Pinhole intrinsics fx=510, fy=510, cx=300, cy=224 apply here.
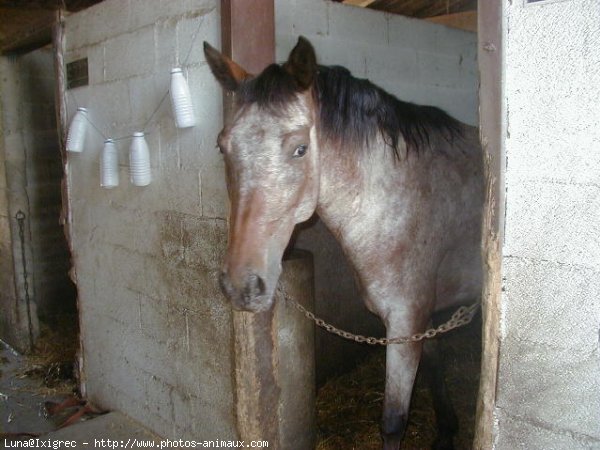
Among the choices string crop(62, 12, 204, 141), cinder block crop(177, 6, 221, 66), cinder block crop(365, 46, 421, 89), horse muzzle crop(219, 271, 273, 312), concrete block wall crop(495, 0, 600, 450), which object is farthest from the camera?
cinder block crop(365, 46, 421, 89)

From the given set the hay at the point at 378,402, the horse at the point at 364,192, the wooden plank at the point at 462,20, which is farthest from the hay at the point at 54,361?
the wooden plank at the point at 462,20

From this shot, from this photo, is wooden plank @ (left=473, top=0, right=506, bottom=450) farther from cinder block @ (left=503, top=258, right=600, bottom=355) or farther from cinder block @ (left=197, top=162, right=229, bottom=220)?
cinder block @ (left=197, top=162, right=229, bottom=220)

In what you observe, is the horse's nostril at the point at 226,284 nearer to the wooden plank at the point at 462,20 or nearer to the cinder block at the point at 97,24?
the cinder block at the point at 97,24

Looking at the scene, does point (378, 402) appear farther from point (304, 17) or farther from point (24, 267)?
point (24, 267)

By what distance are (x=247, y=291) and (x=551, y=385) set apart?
A: 100 cm

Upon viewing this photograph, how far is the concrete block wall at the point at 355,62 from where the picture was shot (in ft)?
10.6

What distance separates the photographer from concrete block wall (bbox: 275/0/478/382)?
3234 mm

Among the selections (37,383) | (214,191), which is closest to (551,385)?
(214,191)

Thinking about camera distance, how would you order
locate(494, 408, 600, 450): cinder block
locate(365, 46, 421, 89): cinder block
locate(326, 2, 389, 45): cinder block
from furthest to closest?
locate(365, 46, 421, 89): cinder block → locate(326, 2, 389, 45): cinder block → locate(494, 408, 600, 450): cinder block

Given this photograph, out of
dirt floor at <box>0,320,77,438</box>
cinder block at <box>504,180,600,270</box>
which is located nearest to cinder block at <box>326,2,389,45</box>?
cinder block at <box>504,180,600,270</box>

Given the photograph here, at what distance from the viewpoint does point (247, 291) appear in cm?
174

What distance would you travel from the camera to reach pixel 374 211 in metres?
2.31

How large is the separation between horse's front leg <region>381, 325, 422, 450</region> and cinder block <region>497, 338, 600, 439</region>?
73 cm

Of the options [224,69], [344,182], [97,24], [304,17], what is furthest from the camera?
[97,24]
